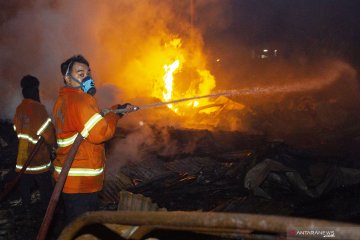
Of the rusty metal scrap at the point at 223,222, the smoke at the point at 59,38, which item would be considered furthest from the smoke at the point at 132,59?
the rusty metal scrap at the point at 223,222

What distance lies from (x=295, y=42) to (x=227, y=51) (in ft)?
35.7

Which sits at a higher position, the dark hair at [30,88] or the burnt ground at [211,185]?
the dark hair at [30,88]

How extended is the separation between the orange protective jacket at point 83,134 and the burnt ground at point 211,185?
192 centimetres

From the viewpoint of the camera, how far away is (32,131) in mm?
4730

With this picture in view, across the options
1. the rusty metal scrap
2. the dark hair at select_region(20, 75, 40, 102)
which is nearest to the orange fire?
the dark hair at select_region(20, 75, 40, 102)

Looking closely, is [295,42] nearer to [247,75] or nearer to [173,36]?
[247,75]

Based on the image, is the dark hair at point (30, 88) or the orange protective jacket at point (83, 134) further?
the dark hair at point (30, 88)

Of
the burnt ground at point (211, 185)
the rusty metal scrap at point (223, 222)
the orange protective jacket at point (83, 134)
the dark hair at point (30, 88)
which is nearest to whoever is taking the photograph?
the rusty metal scrap at point (223, 222)

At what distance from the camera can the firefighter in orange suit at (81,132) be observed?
2816 millimetres

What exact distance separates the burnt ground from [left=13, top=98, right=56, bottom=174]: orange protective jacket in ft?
3.22

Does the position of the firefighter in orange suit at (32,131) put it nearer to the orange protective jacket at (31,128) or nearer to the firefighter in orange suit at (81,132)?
the orange protective jacket at (31,128)

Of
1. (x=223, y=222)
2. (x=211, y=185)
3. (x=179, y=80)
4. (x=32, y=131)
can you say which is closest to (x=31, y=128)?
(x=32, y=131)

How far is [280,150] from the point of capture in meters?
7.09

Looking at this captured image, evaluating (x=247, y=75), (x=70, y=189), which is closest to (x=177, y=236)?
(x=70, y=189)
